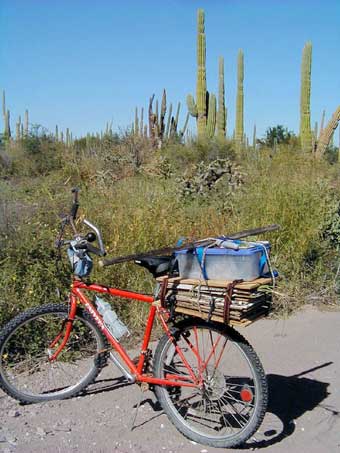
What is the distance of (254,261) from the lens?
3.09 metres

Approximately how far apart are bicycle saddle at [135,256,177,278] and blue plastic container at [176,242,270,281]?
6cm

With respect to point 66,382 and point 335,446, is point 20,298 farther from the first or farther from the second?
point 335,446

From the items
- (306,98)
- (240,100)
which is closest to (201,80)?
(240,100)

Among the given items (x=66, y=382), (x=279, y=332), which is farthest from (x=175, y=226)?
(x=66, y=382)

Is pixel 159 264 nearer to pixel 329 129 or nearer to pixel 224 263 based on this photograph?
pixel 224 263

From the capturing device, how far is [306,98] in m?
18.7

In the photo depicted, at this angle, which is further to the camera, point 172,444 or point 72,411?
point 72,411

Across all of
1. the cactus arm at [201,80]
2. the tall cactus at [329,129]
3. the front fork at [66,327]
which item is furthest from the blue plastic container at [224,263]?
the tall cactus at [329,129]

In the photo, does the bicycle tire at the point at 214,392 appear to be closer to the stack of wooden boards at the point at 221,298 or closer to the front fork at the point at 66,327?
the stack of wooden boards at the point at 221,298

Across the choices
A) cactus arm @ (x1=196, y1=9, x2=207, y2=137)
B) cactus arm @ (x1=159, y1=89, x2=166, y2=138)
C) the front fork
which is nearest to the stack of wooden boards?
the front fork

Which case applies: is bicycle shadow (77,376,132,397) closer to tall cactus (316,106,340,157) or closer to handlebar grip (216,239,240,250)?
handlebar grip (216,239,240,250)

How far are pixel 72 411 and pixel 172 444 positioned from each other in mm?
804

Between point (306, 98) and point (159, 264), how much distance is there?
55.7 feet

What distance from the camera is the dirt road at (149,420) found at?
320 centimetres
